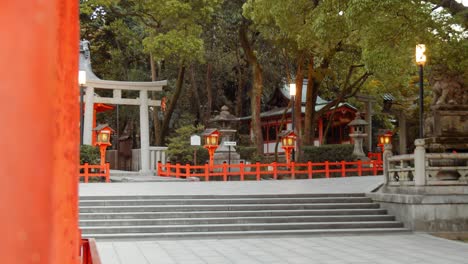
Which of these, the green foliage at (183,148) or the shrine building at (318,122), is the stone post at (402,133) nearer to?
the shrine building at (318,122)

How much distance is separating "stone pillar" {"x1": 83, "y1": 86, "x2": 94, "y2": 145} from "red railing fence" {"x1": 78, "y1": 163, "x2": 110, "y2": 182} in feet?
7.61

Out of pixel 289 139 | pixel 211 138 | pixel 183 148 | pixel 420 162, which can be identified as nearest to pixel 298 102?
pixel 289 139

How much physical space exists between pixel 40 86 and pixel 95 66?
38264mm

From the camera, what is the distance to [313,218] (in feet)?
48.8

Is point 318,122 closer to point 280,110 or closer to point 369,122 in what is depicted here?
point 280,110

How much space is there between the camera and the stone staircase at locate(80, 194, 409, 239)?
13.6m

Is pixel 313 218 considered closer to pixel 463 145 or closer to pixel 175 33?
pixel 463 145

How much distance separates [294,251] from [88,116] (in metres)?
16.7

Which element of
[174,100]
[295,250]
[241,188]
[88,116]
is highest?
[174,100]

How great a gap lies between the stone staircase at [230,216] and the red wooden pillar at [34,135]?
40.6 feet

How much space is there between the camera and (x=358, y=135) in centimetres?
3134

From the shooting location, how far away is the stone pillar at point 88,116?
2569 cm

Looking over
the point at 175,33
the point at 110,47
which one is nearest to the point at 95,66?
the point at 110,47

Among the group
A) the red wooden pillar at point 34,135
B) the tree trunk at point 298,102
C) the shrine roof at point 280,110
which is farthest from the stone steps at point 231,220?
the shrine roof at point 280,110
